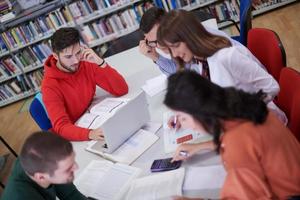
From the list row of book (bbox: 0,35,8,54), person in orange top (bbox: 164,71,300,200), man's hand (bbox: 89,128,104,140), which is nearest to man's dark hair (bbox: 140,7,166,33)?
man's hand (bbox: 89,128,104,140)

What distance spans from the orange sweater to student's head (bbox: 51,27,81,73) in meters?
1.23

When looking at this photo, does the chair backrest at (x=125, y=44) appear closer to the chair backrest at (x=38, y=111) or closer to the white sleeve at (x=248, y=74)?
the chair backrest at (x=38, y=111)

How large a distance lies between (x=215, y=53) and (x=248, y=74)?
183 mm

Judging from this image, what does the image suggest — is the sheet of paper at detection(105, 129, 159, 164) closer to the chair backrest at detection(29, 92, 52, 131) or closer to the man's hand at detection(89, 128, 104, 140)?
the man's hand at detection(89, 128, 104, 140)

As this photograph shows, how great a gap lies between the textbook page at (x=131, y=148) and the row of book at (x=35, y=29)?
8.99 feet

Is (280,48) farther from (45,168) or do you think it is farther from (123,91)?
(45,168)

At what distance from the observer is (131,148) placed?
1.63m

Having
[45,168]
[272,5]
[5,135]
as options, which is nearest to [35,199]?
[45,168]

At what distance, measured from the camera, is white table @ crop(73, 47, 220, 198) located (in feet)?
4.62

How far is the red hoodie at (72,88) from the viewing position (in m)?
2.02

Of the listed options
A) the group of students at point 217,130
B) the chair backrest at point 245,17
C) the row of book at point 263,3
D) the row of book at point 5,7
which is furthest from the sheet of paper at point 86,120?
the row of book at point 263,3

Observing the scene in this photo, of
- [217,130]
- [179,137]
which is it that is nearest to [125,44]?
[179,137]

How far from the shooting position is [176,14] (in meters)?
1.57

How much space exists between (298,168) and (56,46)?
1486 millimetres
